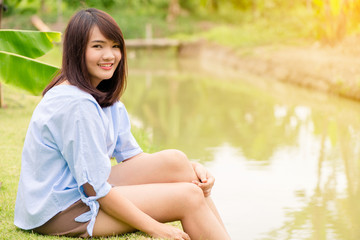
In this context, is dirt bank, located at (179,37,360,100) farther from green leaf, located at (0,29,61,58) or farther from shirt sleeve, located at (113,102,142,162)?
shirt sleeve, located at (113,102,142,162)

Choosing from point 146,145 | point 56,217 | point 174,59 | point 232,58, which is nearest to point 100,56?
point 56,217

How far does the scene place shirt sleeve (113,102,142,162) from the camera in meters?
2.98

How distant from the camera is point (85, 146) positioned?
246 cm

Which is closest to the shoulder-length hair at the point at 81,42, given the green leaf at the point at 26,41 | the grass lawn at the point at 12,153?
the grass lawn at the point at 12,153

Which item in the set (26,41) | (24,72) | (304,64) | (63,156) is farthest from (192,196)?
(304,64)

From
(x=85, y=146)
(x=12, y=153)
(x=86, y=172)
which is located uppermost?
(x=85, y=146)

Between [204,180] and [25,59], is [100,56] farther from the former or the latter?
[25,59]

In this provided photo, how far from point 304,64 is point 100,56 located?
10.6 m

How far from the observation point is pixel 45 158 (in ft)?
8.47

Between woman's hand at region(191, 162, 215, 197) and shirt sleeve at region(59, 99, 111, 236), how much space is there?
584 mm

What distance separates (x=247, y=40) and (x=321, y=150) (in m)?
12.4

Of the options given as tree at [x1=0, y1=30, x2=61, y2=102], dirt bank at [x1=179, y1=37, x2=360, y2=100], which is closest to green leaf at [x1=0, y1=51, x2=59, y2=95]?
tree at [x1=0, y1=30, x2=61, y2=102]

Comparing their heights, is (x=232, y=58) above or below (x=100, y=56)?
below

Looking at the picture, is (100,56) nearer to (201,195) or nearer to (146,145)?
(201,195)
